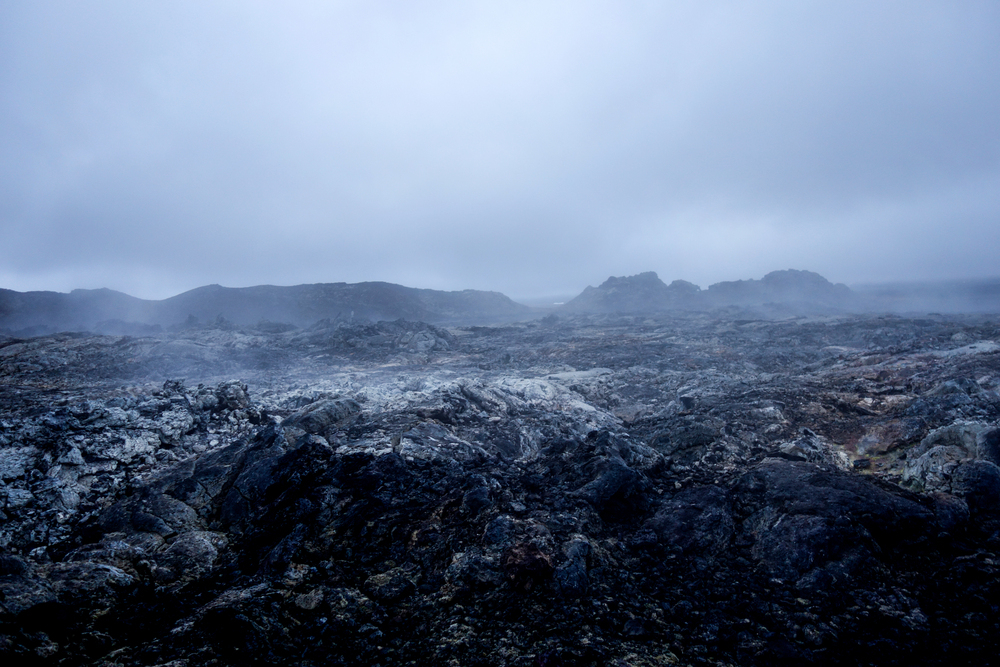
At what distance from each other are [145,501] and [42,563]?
1.18 metres

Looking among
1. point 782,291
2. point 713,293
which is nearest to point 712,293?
point 713,293

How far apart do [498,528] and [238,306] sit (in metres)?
60.1

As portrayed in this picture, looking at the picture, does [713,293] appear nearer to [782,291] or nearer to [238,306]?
[782,291]

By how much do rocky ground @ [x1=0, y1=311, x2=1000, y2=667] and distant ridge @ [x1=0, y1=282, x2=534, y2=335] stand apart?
38.1m

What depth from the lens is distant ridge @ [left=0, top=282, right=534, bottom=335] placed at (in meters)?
44.9

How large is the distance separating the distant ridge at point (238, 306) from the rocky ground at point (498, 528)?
3809 cm

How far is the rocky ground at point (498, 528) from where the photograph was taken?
4.07m

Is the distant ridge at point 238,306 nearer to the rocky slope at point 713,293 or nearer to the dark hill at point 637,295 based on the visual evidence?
the dark hill at point 637,295

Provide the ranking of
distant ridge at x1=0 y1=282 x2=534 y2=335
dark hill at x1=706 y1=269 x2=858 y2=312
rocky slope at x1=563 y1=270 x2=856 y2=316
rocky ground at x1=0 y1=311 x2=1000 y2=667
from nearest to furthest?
rocky ground at x1=0 y1=311 x2=1000 y2=667, distant ridge at x1=0 y1=282 x2=534 y2=335, rocky slope at x1=563 y1=270 x2=856 y2=316, dark hill at x1=706 y1=269 x2=858 y2=312

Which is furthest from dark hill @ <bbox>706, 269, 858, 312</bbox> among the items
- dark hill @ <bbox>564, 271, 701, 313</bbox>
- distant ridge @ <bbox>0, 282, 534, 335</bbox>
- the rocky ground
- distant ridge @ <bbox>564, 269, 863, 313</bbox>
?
the rocky ground

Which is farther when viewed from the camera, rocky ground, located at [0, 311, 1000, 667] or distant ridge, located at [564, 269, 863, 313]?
distant ridge, located at [564, 269, 863, 313]

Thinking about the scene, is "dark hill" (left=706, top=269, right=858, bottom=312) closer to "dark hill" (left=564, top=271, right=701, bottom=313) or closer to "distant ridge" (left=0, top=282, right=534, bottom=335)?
"dark hill" (left=564, top=271, right=701, bottom=313)

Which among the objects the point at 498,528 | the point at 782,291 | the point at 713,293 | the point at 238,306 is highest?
the point at 238,306

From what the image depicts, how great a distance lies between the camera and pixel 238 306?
54031mm
